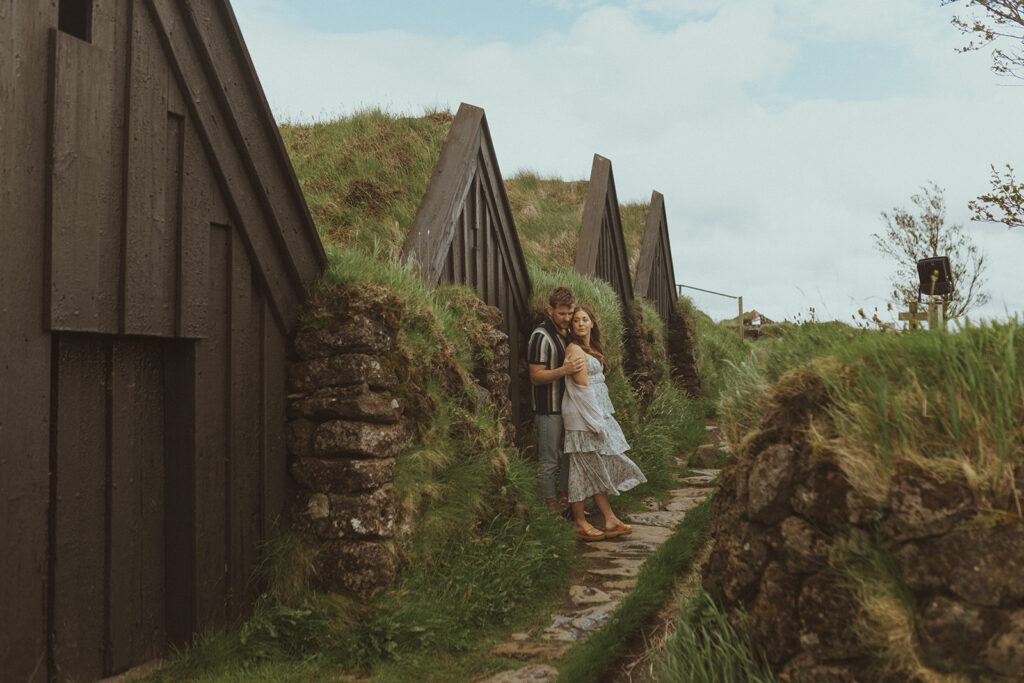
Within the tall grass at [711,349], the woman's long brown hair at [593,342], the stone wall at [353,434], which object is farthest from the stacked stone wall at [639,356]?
the stone wall at [353,434]

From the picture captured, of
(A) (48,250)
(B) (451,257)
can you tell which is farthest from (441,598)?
(B) (451,257)

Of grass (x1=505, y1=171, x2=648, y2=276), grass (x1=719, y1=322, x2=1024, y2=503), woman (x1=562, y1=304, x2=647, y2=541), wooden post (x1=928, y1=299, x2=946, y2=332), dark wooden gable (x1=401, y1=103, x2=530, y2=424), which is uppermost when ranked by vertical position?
grass (x1=505, y1=171, x2=648, y2=276)

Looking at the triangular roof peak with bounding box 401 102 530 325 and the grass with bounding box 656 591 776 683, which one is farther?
the triangular roof peak with bounding box 401 102 530 325

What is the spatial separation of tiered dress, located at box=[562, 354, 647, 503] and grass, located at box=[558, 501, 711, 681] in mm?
1109

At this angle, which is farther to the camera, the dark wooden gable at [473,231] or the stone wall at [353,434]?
the dark wooden gable at [473,231]

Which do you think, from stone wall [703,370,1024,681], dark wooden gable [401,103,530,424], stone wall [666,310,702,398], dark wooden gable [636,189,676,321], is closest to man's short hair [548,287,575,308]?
dark wooden gable [401,103,530,424]

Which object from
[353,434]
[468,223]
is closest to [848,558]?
[353,434]

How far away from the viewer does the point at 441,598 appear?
4.96 metres

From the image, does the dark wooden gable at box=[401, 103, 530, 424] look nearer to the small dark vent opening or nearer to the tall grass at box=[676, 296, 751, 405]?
the small dark vent opening

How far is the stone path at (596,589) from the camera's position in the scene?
4633mm

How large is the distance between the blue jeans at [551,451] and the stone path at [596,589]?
2.35 feet

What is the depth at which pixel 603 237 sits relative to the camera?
12.8 metres

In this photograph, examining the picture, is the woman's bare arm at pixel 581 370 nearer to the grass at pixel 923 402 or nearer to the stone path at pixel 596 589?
the stone path at pixel 596 589

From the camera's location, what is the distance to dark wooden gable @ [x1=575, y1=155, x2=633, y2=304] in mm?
11883
